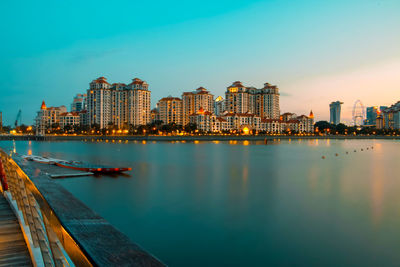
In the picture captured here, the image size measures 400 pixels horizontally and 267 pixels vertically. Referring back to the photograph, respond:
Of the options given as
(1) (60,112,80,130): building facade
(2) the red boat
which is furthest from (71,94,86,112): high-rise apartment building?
(2) the red boat

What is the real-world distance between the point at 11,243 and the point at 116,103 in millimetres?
122250

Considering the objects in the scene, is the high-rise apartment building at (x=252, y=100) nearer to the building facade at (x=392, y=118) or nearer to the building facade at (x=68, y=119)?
the building facade at (x=68, y=119)

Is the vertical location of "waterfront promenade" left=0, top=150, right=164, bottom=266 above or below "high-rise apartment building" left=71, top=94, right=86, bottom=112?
below

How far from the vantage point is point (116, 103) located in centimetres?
12062

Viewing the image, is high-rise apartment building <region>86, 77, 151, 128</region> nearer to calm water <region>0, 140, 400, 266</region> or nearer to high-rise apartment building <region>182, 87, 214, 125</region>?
high-rise apartment building <region>182, 87, 214, 125</region>

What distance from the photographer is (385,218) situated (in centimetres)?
1144

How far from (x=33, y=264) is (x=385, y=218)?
12.5 metres

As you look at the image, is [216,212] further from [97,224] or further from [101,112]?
[101,112]

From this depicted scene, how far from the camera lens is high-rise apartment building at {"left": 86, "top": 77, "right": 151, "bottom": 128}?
117m

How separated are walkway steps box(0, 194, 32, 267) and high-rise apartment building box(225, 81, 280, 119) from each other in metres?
134

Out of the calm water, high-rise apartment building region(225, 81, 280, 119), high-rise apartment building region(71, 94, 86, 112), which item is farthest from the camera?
high-rise apartment building region(71, 94, 86, 112)

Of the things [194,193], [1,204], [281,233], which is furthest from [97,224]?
[194,193]

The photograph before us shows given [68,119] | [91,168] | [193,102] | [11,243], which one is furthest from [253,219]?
[68,119]

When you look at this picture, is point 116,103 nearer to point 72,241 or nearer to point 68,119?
point 68,119
